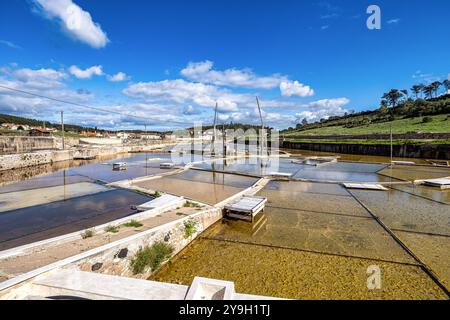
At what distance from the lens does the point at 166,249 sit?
5516 millimetres

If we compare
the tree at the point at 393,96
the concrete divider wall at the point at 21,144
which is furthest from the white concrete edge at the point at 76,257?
the tree at the point at 393,96

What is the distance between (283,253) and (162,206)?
3911 mm

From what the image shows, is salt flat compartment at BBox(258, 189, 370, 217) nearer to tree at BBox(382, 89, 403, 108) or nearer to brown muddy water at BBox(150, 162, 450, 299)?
brown muddy water at BBox(150, 162, 450, 299)

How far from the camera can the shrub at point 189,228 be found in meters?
6.37

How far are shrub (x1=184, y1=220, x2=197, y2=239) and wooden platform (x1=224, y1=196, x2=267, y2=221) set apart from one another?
1.72 meters

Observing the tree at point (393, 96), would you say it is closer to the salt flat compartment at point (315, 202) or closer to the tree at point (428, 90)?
the tree at point (428, 90)

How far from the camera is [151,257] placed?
511 cm

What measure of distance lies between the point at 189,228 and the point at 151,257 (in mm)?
1556

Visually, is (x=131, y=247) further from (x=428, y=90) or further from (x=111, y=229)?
(x=428, y=90)

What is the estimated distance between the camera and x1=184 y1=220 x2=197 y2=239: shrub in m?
6.37

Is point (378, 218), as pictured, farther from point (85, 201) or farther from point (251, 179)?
point (85, 201)
